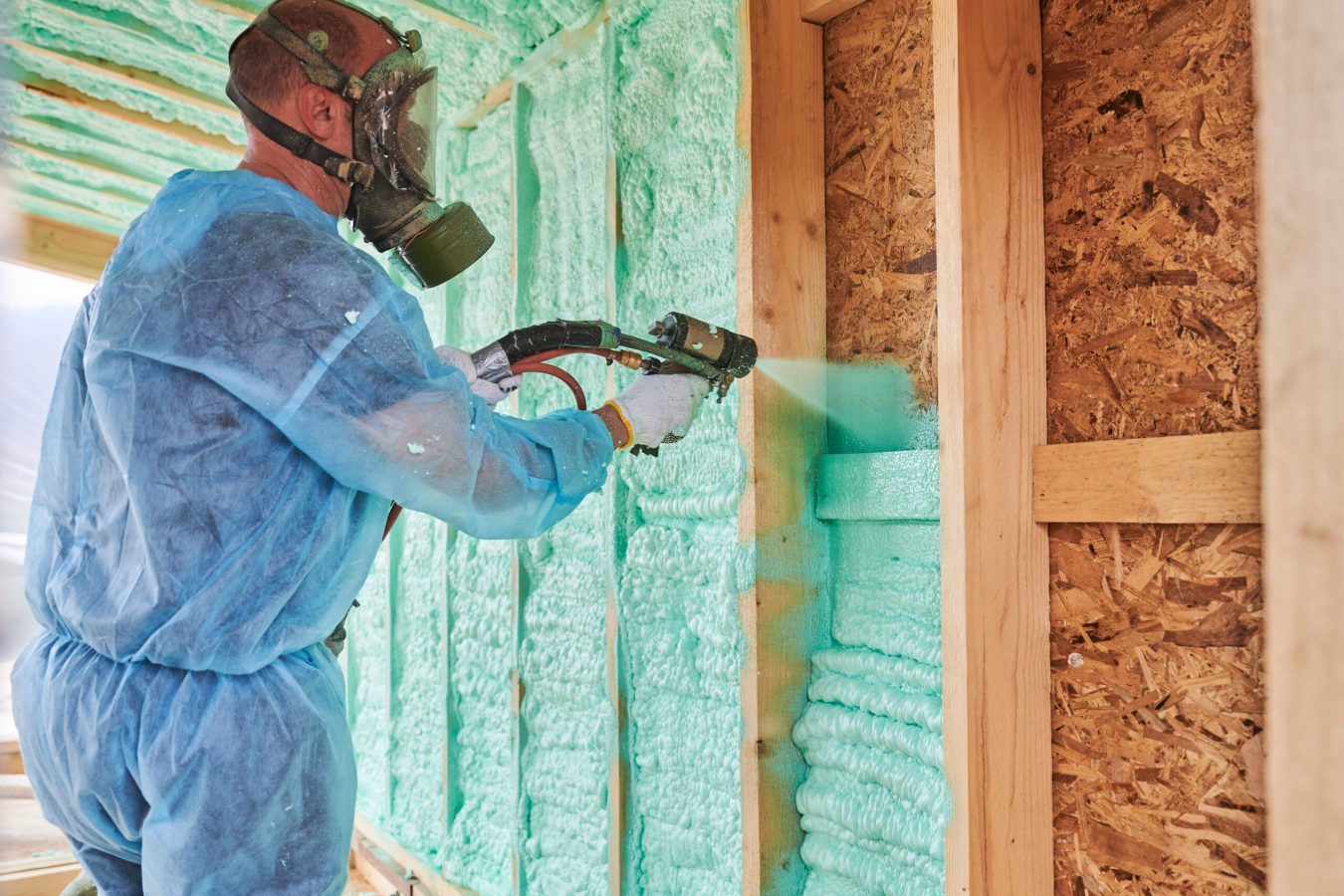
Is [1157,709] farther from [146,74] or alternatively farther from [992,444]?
[146,74]

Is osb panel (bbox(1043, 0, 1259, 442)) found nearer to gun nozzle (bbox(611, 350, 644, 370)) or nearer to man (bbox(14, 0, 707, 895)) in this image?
gun nozzle (bbox(611, 350, 644, 370))

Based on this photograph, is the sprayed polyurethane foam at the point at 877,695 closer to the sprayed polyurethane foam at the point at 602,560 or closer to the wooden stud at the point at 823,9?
the sprayed polyurethane foam at the point at 602,560

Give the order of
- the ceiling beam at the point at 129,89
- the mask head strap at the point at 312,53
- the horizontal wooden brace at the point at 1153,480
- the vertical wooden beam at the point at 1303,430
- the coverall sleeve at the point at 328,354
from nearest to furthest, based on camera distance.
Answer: the vertical wooden beam at the point at 1303,430 → the horizontal wooden brace at the point at 1153,480 → the coverall sleeve at the point at 328,354 → the mask head strap at the point at 312,53 → the ceiling beam at the point at 129,89

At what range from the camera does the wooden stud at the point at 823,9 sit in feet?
5.12

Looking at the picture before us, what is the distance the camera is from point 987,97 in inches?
46.4

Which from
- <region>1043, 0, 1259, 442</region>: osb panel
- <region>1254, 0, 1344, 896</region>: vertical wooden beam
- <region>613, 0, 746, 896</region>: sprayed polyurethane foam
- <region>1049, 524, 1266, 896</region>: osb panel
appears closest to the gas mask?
<region>613, 0, 746, 896</region>: sprayed polyurethane foam

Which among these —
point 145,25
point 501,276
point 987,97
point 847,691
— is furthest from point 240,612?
point 145,25

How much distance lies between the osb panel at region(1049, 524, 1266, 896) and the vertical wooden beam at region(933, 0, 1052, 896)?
4 cm

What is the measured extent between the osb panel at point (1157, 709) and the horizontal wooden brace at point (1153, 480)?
0.04m

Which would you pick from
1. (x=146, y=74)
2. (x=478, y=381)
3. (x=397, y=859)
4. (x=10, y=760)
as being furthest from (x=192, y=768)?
(x=10, y=760)

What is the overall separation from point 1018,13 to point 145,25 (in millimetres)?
2523

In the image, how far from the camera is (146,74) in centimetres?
300

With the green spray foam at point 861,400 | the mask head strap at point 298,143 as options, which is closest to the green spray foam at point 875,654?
the green spray foam at point 861,400

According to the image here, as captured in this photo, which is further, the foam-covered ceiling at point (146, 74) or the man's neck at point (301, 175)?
the foam-covered ceiling at point (146, 74)
